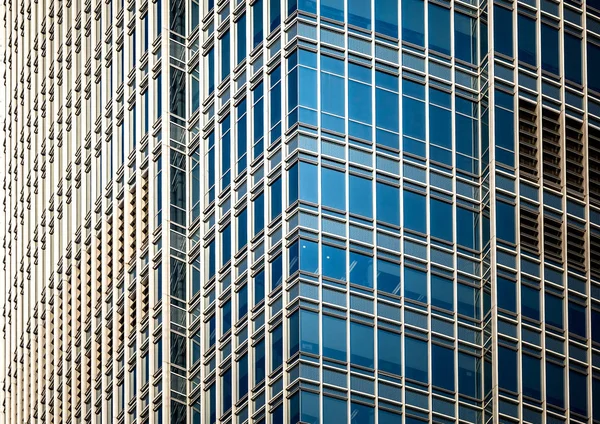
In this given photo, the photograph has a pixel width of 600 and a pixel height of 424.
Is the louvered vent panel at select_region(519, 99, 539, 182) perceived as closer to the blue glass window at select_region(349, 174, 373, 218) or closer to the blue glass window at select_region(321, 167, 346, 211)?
the blue glass window at select_region(349, 174, 373, 218)

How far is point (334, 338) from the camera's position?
95.2 m

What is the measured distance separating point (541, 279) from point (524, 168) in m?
5.13

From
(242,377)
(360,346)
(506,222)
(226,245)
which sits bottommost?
(360,346)

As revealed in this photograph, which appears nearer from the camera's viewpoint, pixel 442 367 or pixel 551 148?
pixel 442 367

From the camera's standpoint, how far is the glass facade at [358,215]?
96.6 m

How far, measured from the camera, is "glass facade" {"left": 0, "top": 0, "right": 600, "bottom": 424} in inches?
3802

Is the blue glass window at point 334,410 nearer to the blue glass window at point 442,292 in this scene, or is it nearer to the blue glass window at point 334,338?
the blue glass window at point 334,338

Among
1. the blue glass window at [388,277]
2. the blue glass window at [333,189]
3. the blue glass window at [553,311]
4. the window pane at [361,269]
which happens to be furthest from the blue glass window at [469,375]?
the blue glass window at [333,189]

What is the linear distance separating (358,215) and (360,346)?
5750 millimetres

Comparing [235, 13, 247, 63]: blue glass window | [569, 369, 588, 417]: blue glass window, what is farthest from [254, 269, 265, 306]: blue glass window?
[569, 369, 588, 417]: blue glass window

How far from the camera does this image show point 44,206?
12988cm

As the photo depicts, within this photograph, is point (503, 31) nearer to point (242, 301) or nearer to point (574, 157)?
point (574, 157)

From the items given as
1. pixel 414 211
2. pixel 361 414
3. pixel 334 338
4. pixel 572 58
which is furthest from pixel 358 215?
pixel 572 58

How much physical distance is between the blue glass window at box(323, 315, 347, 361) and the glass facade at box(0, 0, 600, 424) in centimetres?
11
